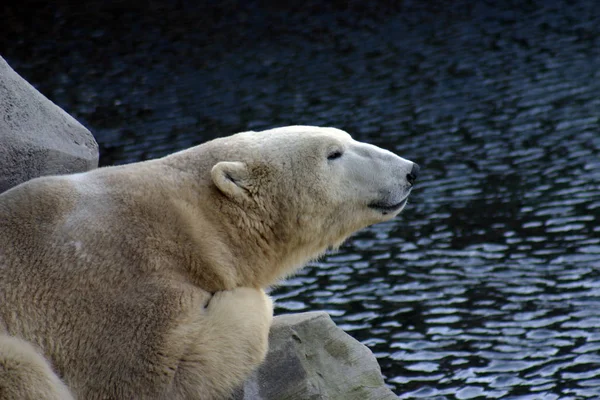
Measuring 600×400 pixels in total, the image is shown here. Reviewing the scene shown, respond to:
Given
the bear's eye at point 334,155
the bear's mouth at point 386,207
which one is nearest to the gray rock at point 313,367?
the bear's mouth at point 386,207

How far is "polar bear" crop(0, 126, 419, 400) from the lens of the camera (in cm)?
486

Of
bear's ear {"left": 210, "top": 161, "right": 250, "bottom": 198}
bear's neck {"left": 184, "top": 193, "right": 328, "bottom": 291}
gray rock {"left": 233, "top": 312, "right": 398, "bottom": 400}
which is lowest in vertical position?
gray rock {"left": 233, "top": 312, "right": 398, "bottom": 400}

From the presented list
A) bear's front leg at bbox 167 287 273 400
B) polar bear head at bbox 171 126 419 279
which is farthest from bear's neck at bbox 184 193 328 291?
bear's front leg at bbox 167 287 273 400

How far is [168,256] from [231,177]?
0.63 meters

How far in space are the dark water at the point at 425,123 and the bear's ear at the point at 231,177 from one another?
4449 mm

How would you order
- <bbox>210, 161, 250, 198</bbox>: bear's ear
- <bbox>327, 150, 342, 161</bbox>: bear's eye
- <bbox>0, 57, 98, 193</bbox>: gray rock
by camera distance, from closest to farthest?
<bbox>210, 161, 250, 198</bbox>: bear's ear, <bbox>327, 150, 342, 161</bbox>: bear's eye, <bbox>0, 57, 98, 193</bbox>: gray rock

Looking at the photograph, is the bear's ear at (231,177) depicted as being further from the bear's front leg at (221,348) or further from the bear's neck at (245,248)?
the bear's front leg at (221,348)

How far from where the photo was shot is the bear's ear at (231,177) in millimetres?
5375

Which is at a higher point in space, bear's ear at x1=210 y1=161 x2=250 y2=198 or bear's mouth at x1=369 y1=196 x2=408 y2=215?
bear's ear at x1=210 y1=161 x2=250 y2=198

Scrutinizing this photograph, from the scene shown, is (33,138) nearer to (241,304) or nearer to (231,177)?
(231,177)

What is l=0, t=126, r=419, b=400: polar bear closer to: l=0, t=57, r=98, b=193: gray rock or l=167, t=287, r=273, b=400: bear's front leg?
l=167, t=287, r=273, b=400: bear's front leg

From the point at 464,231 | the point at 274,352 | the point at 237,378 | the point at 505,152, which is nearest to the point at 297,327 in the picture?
the point at 274,352

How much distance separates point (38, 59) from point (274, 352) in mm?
18282

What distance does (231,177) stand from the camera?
5.45m
